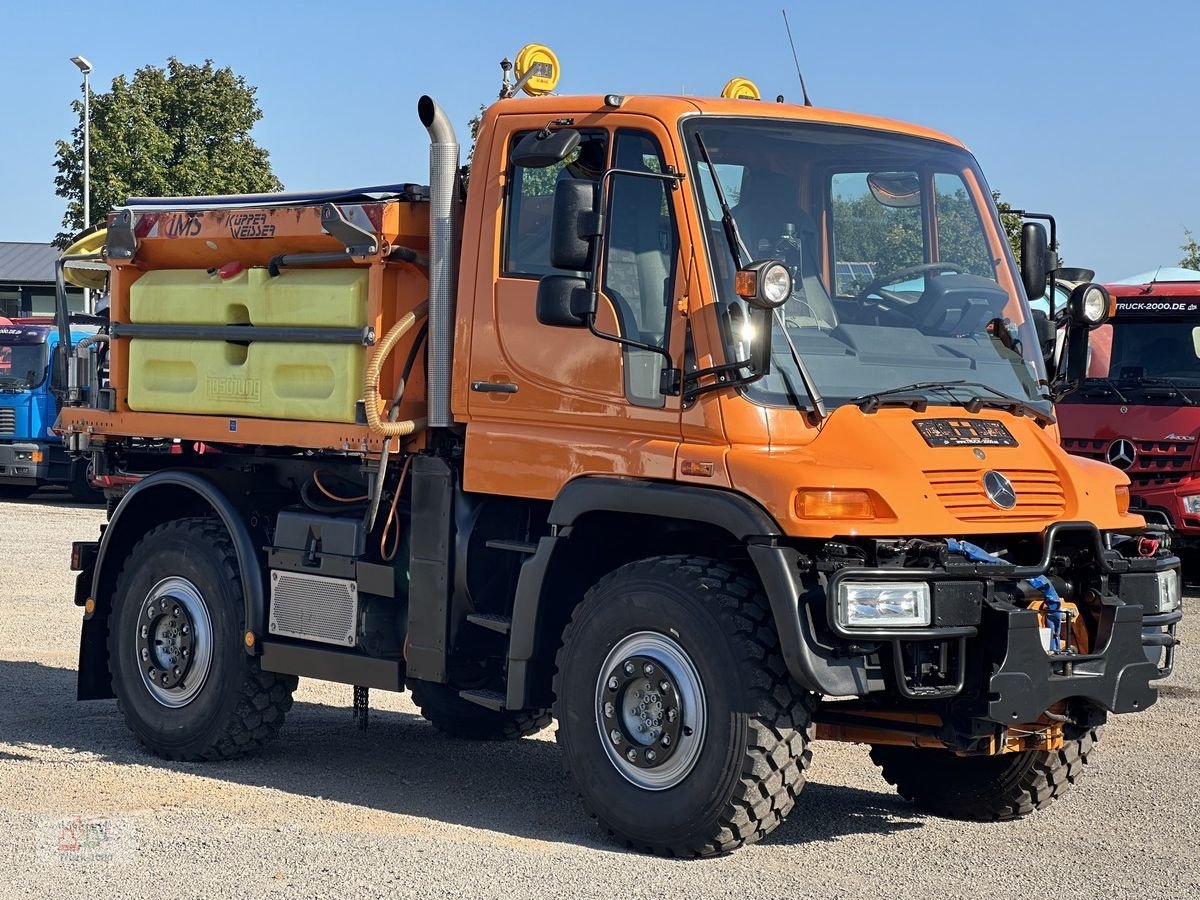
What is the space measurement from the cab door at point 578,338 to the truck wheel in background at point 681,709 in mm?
498

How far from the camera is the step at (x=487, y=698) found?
7297mm

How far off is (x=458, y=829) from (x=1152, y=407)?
35.5 ft

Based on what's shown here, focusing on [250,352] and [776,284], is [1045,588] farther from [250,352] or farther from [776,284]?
[250,352]

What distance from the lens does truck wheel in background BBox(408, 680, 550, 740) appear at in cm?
927

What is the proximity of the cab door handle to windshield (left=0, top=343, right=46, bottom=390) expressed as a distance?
19101 millimetres

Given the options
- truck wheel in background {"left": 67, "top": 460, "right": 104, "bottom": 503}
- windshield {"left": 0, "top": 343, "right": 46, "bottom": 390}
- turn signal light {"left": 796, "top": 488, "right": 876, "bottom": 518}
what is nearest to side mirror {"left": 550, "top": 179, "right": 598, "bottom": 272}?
turn signal light {"left": 796, "top": 488, "right": 876, "bottom": 518}

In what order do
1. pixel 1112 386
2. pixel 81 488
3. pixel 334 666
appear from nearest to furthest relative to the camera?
pixel 334 666 < pixel 1112 386 < pixel 81 488

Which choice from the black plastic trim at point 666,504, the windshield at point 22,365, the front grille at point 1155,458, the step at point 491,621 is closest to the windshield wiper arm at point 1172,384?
the front grille at point 1155,458

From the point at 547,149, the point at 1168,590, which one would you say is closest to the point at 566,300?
the point at 547,149

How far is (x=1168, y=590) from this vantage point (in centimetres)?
693

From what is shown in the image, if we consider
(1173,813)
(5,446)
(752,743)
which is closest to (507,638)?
(752,743)

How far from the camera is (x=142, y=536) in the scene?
9195 mm

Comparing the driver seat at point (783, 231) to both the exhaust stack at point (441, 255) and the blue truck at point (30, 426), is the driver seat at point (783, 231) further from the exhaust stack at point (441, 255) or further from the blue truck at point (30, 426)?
the blue truck at point (30, 426)

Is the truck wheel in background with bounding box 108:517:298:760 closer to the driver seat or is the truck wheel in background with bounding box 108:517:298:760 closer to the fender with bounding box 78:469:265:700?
the fender with bounding box 78:469:265:700
